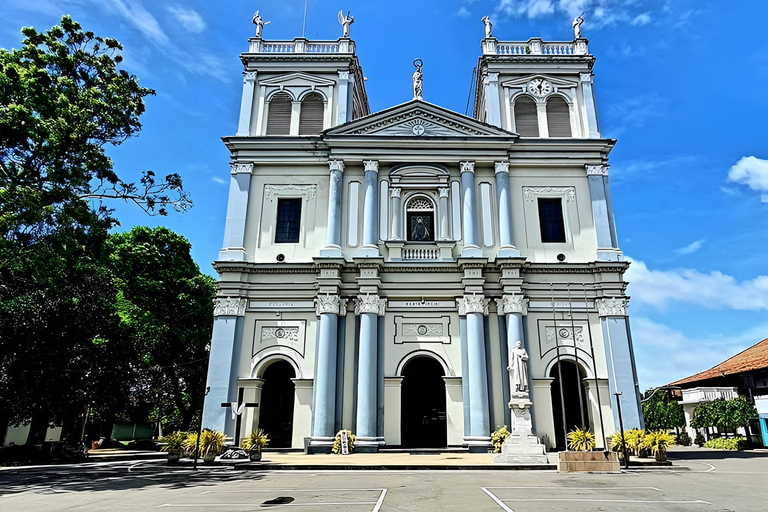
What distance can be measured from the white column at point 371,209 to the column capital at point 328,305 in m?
2.26

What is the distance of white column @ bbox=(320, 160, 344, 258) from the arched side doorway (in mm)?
9819

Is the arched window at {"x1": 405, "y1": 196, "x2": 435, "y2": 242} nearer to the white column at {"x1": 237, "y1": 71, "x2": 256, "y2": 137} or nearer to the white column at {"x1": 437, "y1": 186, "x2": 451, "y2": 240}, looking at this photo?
the white column at {"x1": 437, "y1": 186, "x2": 451, "y2": 240}

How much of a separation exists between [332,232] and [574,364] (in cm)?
1095

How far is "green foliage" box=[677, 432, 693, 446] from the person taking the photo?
3766cm

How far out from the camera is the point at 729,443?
28391 millimetres

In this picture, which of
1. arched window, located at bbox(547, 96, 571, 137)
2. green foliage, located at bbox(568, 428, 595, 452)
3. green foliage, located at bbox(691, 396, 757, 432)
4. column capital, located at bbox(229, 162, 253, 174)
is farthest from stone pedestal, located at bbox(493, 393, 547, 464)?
green foliage, located at bbox(691, 396, 757, 432)

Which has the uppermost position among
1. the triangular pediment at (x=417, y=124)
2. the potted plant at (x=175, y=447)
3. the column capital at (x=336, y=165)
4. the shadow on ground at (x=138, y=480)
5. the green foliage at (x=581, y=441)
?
the triangular pediment at (x=417, y=124)

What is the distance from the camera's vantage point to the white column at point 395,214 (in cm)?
2191

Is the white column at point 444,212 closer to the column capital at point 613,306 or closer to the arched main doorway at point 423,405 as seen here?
the arched main doorway at point 423,405

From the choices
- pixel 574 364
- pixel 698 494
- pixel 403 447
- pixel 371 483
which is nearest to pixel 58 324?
pixel 403 447

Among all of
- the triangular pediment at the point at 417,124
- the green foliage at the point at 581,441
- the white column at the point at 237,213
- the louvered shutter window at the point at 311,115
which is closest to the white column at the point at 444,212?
the triangular pediment at the point at 417,124

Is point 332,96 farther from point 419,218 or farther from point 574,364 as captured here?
point 574,364

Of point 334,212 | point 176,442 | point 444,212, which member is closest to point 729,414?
point 444,212

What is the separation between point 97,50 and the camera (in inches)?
586
